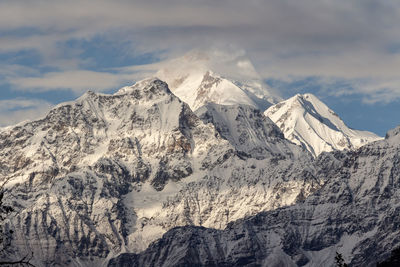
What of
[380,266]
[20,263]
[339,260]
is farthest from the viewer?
[380,266]

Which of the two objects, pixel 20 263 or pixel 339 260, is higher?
pixel 20 263

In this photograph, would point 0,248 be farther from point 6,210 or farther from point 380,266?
point 380,266

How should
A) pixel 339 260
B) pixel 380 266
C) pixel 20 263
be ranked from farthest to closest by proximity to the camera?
1. pixel 380 266
2. pixel 339 260
3. pixel 20 263

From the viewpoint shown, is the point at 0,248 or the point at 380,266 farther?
the point at 380,266

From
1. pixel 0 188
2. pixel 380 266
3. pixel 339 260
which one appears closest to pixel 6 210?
pixel 0 188

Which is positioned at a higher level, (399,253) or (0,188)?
(0,188)

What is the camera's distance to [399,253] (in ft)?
425

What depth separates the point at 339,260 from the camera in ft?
277

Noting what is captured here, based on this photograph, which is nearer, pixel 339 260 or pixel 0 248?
pixel 0 248

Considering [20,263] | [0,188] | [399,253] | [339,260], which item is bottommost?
[399,253]

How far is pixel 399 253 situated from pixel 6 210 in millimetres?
88772

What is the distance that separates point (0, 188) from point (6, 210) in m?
1.30

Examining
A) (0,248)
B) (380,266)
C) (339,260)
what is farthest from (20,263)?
(380,266)

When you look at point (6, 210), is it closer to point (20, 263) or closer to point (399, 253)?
point (20, 263)
